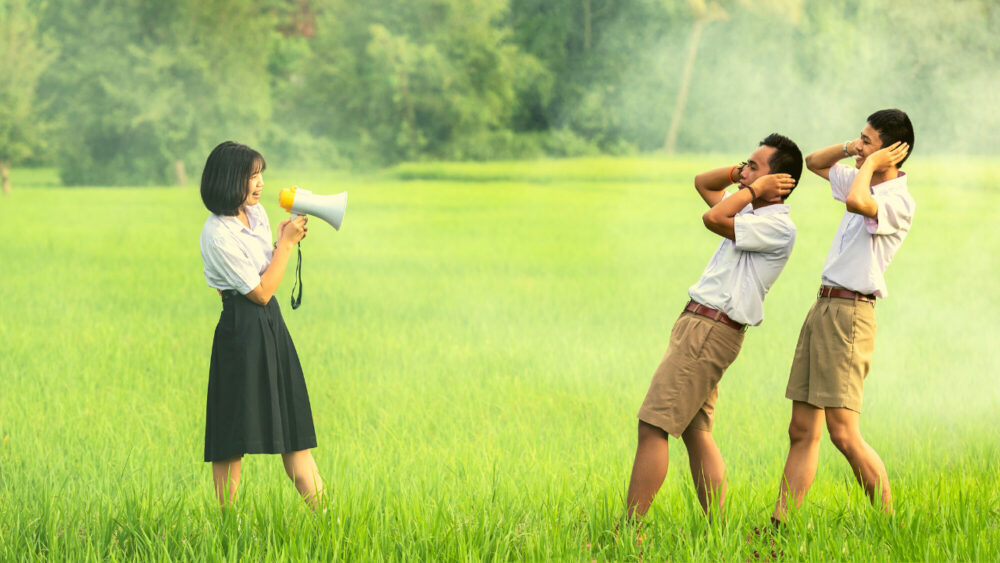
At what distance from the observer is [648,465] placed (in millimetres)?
3682

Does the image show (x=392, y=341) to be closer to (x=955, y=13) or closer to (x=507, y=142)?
(x=955, y=13)

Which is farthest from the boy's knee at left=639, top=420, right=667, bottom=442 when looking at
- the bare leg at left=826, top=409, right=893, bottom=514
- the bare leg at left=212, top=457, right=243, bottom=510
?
the bare leg at left=212, top=457, right=243, bottom=510

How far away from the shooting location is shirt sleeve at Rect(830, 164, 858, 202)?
388 centimetres

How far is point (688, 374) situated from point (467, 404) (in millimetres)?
3041

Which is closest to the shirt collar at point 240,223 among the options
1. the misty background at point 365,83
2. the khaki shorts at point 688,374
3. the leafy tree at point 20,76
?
the khaki shorts at point 688,374

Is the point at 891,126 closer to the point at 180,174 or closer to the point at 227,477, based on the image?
the point at 227,477

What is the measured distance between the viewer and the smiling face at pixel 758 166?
3674 millimetres

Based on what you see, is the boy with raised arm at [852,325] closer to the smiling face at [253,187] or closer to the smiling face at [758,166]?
the smiling face at [758,166]

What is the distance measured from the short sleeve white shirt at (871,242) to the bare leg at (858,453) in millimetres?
455

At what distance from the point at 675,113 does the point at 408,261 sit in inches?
583

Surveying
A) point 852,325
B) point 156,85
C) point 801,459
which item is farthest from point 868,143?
point 156,85

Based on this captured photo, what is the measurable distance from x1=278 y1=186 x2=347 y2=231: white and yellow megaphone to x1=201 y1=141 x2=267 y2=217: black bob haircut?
15 cm

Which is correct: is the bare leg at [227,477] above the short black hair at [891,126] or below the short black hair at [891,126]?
below

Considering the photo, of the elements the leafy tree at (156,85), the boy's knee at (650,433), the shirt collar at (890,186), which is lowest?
the boy's knee at (650,433)
